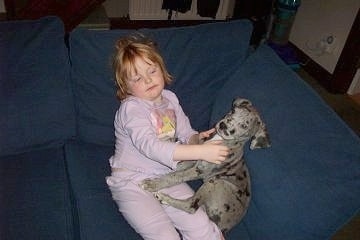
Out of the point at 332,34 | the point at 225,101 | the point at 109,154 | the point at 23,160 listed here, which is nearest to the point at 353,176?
the point at 225,101

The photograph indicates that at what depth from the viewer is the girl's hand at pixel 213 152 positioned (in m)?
1.16

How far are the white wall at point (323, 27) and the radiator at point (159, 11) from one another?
86 cm

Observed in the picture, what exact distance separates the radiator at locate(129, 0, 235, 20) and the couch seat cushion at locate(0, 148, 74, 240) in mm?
2683

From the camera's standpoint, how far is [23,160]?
1.50 m

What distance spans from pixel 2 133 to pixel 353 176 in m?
1.34

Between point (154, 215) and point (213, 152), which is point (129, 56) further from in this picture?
point (154, 215)

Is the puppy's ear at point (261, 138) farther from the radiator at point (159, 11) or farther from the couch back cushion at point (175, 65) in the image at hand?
the radiator at point (159, 11)

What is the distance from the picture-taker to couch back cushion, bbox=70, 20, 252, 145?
145cm

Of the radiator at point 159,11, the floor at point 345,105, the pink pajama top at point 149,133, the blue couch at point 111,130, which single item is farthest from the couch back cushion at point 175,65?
the radiator at point 159,11

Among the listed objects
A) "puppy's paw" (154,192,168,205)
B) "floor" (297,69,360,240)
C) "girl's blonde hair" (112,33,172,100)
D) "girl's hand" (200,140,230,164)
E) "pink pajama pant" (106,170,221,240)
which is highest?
"girl's blonde hair" (112,33,172,100)

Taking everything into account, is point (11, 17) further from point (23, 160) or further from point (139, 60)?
point (139, 60)

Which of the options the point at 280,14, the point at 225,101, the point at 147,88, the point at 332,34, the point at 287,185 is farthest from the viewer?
the point at 280,14

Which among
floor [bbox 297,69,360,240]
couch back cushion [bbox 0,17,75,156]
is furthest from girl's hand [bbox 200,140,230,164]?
floor [bbox 297,69,360,240]

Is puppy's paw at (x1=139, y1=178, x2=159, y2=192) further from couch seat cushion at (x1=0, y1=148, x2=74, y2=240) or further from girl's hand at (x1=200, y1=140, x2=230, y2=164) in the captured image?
couch seat cushion at (x1=0, y1=148, x2=74, y2=240)
